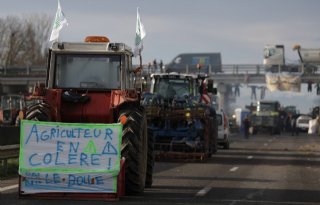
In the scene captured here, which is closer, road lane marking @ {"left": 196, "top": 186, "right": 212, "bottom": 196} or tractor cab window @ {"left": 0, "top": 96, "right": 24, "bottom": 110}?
road lane marking @ {"left": 196, "top": 186, "right": 212, "bottom": 196}

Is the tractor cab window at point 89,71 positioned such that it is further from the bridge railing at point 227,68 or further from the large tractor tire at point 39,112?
the bridge railing at point 227,68

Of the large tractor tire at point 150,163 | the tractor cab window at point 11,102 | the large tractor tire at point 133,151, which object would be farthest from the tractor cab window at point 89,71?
the tractor cab window at point 11,102

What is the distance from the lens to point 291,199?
47.9ft

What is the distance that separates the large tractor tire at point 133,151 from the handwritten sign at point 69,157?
388 mm

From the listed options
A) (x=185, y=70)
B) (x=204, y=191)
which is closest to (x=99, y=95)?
(x=204, y=191)

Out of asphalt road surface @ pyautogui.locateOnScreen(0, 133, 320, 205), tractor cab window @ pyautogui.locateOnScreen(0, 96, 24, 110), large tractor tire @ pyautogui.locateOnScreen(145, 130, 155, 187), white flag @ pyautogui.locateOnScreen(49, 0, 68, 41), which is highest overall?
white flag @ pyautogui.locateOnScreen(49, 0, 68, 41)

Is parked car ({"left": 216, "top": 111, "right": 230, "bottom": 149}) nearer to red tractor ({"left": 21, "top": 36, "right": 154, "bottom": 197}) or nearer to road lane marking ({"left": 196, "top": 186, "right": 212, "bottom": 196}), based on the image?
road lane marking ({"left": 196, "top": 186, "right": 212, "bottom": 196})

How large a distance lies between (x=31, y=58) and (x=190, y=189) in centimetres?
7432

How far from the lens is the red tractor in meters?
14.2

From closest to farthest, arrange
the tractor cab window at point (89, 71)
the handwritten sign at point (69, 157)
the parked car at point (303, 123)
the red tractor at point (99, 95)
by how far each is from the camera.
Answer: the handwritten sign at point (69, 157) → the red tractor at point (99, 95) → the tractor cab window at point (89, 71) → the parked car at point (303, 123)

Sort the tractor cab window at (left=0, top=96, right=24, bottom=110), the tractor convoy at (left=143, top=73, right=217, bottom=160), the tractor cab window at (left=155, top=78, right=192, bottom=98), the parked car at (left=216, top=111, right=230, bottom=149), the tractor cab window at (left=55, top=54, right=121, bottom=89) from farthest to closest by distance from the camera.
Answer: the tractor cab window at (left=0, top=96, right=24, bottom=110), the parked car at (left=216, top=111, right=230, bottom=149), the tractor cab window at (left=155, top=78, right=192, bottom=98), the tractor convoy at (left=143, top=73, right=217, bottom=160), the tractor cab window at (left=55, top=54, right=121, bottom=89)

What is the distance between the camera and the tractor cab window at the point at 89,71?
15.7 meters

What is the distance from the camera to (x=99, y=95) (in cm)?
1528

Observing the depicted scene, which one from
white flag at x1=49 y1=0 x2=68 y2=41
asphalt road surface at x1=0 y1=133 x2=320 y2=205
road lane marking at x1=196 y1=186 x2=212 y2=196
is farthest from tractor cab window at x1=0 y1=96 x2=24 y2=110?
road lane marking at x1=196 y1=186 x2=212 y2=196
